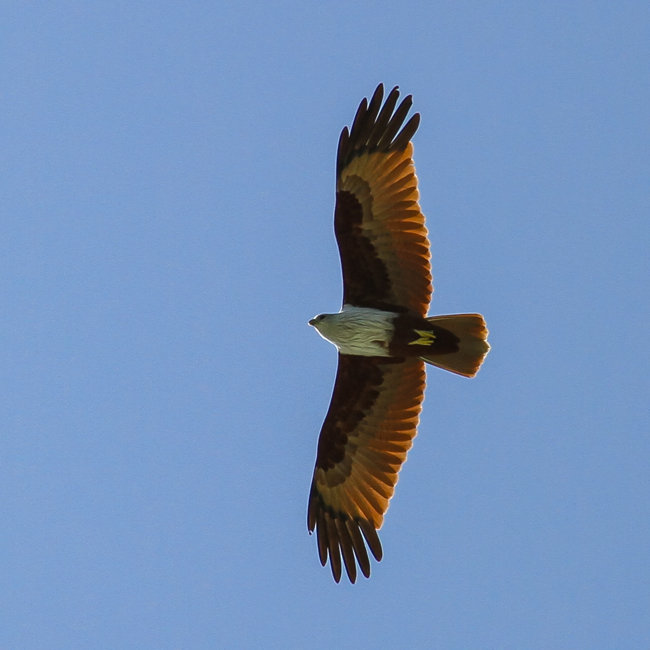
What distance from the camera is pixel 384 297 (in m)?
13.9

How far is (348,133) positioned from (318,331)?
6.93ft

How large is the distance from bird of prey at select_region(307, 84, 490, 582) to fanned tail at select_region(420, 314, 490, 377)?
0.01 metres

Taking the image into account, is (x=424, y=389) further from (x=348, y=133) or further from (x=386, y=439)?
(x=348, y=133)

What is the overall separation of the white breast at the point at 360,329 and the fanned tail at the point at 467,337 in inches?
19.4

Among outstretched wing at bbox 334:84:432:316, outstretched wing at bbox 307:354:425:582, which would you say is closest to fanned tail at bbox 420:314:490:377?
outstretched wing at bbox 334:84:432:316

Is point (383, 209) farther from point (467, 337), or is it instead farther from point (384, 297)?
point (467, 337)

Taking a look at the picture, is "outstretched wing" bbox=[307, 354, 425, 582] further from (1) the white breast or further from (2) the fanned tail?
(2) the fanned tail

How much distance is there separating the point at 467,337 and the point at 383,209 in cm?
159

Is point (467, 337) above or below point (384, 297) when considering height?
below

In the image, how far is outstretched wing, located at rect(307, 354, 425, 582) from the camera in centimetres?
1429

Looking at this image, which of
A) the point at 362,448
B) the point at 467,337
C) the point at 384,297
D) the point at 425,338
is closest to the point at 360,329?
the point at 384,297

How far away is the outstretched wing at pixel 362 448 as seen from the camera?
1429 centimetres

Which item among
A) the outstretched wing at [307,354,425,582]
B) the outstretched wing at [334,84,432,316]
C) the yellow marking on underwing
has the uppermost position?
the outstretched wing at [334,84,432,316]

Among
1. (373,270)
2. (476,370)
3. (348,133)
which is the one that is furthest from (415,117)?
(476,370)
